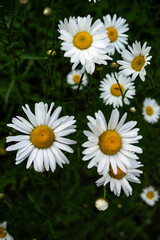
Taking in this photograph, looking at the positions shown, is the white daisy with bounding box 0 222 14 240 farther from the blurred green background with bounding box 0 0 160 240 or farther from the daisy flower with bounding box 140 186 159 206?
the daisy flower with bounding box 140 186 159 206

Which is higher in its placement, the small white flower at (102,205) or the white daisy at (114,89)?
the white daisy at (114,89)

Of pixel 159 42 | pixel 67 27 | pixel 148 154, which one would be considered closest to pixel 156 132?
pixel 148 154

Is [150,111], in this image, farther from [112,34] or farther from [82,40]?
[82,40]

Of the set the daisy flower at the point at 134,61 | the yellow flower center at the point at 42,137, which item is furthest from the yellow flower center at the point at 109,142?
the daisy flower at the point at 134,61

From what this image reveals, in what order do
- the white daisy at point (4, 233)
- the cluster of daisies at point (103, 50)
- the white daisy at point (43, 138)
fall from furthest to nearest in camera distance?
the white daisy at point (4, 233), the cluster of daisies at point (103, 50), the white daisy at point (43, 138)

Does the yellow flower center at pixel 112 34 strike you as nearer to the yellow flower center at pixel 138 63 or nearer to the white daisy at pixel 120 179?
the yellow flower center at pixel 138 63

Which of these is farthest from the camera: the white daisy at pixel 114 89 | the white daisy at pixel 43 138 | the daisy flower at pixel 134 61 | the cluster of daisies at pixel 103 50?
the white daisy at pixel 114 89
